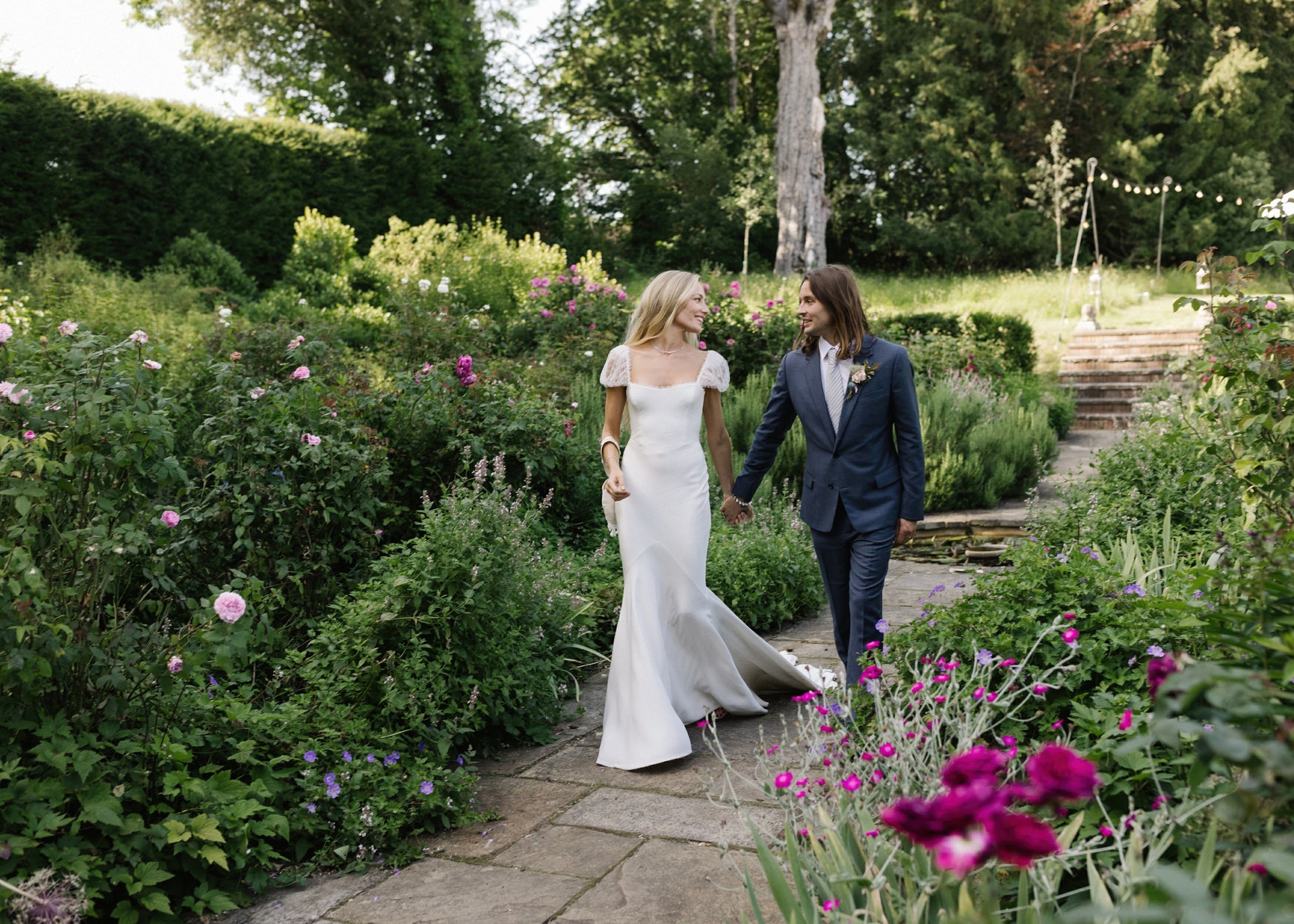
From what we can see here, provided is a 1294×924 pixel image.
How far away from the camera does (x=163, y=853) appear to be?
2.71m

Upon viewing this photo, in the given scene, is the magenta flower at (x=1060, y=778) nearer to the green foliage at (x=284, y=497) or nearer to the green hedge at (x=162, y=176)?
the green foliage at (x=284, y=497)

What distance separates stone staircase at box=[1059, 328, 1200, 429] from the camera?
14844mm

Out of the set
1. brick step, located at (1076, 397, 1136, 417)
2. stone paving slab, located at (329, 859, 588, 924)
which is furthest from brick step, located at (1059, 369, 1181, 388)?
stone paving slab, located at (329, 859, 588, 924)

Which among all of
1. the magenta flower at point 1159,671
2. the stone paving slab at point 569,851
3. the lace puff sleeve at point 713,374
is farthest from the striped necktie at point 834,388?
the magenta flower at point 1159,671

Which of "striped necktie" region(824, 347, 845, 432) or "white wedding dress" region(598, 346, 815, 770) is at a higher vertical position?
"striped necktie" region(824, 347, 845, 432)

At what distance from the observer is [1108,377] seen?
15797mm

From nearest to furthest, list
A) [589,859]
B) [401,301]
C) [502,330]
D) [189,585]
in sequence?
[589,859], [189,585], [401,301], [502,330]

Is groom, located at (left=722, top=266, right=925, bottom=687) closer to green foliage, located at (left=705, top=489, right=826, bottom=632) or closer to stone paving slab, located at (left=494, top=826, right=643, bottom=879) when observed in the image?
stone paving slab, located at (left=494, top=826, right=643, bottom=879)

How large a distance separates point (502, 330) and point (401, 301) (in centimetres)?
239

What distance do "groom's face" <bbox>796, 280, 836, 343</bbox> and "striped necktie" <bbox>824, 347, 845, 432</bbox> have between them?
Answer: 0.20ft

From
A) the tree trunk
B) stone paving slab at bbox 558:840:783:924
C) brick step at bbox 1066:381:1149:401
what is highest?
the tree trunk

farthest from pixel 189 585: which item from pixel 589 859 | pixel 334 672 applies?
pixel 589 859

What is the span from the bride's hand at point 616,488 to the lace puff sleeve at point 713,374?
1.69 feet

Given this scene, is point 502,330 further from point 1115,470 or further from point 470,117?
point 470,117
